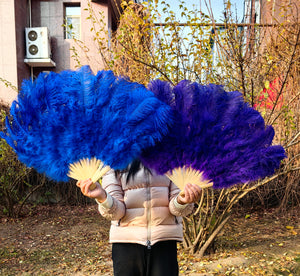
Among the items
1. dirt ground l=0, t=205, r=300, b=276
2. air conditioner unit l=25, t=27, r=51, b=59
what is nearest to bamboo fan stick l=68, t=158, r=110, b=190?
dirt ground l=0, t=205, r=300, b=276

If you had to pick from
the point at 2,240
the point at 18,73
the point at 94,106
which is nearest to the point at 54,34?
the point at 18,73

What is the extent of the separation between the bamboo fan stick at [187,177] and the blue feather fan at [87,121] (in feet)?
0.75

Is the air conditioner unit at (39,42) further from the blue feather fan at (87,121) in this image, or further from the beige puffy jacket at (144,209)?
the beige puffy jacket at (144,209)

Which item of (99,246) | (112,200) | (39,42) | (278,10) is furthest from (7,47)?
(112,200)

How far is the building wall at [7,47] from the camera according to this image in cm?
838

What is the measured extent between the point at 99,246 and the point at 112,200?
331 cm

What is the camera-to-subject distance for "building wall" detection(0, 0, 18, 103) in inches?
330

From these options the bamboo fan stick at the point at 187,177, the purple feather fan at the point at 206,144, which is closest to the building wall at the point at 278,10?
the purple feather fan at the point at 206,144

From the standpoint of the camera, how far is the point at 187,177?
1.58 meters

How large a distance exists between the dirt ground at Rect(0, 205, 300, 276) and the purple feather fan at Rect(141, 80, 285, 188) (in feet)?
5.45

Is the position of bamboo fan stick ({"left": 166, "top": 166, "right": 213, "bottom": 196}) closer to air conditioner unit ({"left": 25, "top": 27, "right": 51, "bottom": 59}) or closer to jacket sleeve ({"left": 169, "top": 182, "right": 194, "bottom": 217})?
jacket sleeve ({"left": 169, "top": 182, "right": 194, "bottom": 217})

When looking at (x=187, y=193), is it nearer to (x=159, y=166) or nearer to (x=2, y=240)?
(x=159, y=166)

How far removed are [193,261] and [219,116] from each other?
280 centimetres

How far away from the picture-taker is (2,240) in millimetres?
4844
